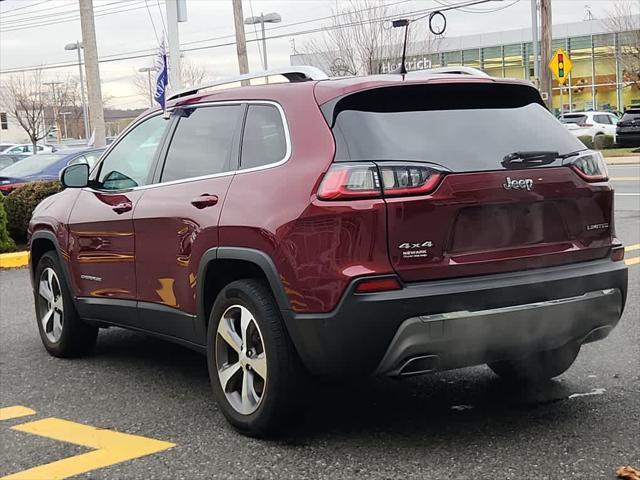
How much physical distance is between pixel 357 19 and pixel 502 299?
33.9 m

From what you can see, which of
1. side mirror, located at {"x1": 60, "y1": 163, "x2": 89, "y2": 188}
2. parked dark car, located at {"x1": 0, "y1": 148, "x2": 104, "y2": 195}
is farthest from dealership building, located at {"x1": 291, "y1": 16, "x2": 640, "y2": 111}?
side mirror, located at {"x1": 60, "y1": 163, "x2": 89, "y2": 188}

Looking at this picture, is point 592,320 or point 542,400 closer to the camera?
point 592,320

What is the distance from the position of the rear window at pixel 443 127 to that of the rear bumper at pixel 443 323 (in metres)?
Result: 0.58

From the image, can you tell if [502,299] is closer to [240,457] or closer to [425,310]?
[425,310]

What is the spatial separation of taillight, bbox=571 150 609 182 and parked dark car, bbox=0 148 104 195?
1013 centimetres

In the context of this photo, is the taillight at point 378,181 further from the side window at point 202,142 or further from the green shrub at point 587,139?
the green shrub at point 587,139

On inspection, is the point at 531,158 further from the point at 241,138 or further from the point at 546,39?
the point at 546,39

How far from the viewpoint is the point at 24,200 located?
12555 mm

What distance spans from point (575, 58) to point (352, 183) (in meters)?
51.3

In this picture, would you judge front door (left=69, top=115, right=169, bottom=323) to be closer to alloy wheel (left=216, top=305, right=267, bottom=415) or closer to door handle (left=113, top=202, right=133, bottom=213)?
door handle (left=113, top=202, right=133, bottom=213)

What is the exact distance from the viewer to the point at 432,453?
13.1ft

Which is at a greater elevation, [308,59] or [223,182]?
[308,59]

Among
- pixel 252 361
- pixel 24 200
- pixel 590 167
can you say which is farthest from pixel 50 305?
pixel 24 200

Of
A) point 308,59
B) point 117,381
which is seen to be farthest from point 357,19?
point 117,381
